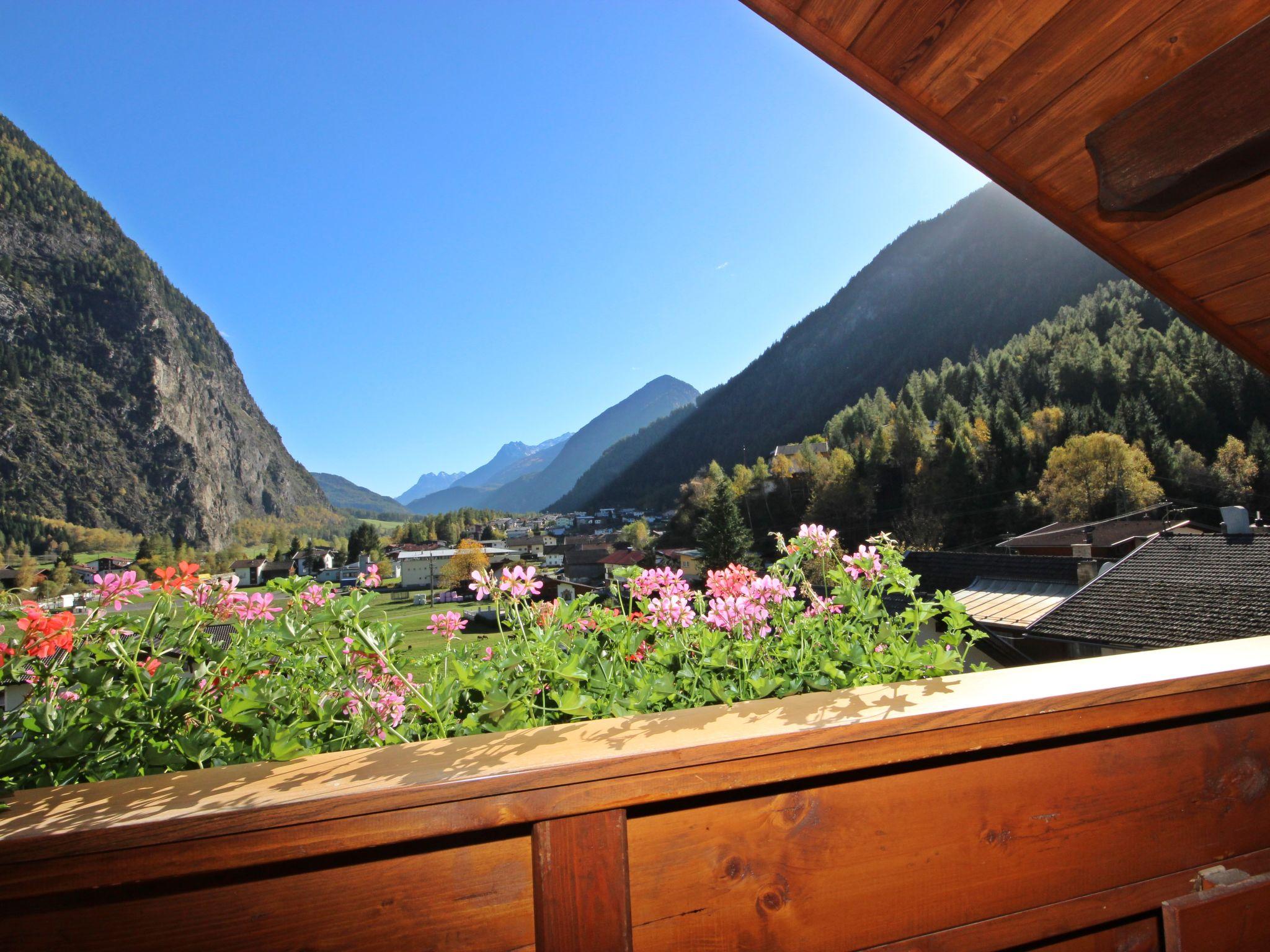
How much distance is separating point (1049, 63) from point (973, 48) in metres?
0.09

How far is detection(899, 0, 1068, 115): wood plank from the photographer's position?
0.65 metres

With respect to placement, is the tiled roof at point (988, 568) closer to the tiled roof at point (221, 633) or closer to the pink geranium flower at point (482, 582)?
the pink geranium flower at point (482, 582)

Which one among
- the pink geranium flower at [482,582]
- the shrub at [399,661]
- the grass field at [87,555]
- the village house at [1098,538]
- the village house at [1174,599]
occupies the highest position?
the grass field at [87,555]

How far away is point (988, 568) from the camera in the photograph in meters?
4.07

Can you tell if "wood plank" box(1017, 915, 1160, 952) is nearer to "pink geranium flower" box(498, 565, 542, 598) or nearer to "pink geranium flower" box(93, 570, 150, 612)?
"pink geranium flower" box(498, 565, 542, 598)

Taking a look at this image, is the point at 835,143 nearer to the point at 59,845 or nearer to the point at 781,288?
the point at 781,288

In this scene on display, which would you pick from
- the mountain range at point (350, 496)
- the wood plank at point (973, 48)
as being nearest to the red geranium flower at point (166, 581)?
the wood plank at point (973, 48)

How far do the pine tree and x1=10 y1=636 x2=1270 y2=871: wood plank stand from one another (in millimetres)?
1370

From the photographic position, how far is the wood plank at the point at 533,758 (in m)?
0.36

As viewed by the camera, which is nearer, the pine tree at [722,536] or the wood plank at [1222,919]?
the wood plank at [1222,919]

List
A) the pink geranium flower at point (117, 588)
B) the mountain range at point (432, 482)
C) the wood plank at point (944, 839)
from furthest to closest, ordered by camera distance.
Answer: the mountain range at point (432, 482) < the pink geranium flower at point (117, 588) < the wood plank at point (944, 839)

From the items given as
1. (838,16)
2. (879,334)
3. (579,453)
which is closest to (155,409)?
(838,16)

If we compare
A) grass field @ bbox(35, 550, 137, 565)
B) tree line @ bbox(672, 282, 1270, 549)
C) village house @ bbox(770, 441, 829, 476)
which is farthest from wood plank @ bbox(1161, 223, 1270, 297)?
village house @ bbox(770, 441, 829, 476)

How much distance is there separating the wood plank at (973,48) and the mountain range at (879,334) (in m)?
5.23
